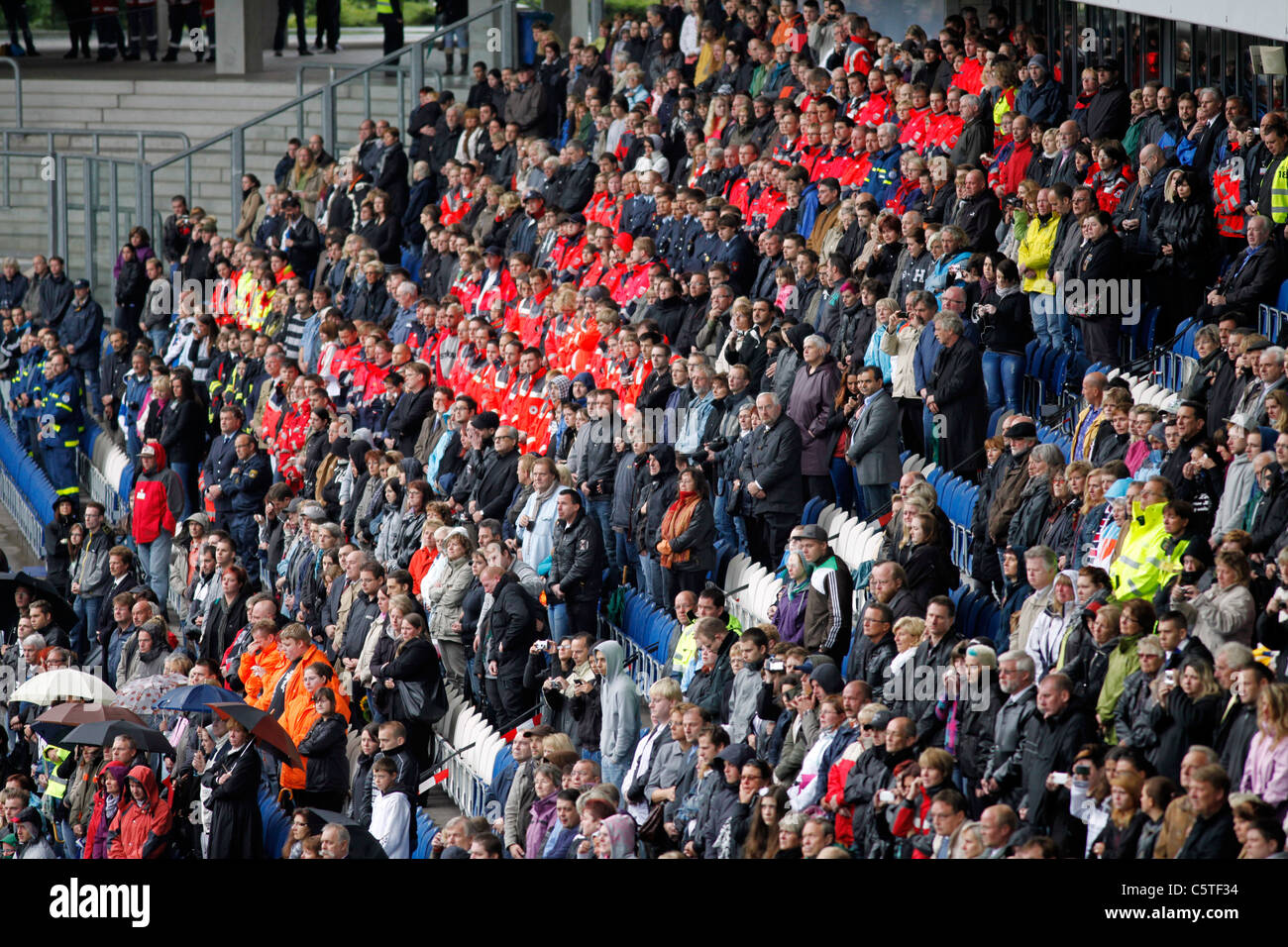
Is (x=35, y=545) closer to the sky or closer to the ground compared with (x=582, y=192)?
closer to the ground

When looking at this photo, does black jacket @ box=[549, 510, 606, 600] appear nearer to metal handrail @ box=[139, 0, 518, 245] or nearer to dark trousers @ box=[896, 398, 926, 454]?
dark trousers @ box=[896, 398, 926, 454]

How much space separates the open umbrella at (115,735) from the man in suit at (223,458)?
200 inches

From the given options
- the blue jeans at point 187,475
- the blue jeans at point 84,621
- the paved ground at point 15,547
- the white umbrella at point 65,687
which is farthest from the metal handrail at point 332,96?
the white umbrella at point 65,687

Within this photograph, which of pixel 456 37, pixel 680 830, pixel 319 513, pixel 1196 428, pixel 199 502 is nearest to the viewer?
pixel 680 830

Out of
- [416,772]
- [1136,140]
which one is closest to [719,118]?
[1136,140]

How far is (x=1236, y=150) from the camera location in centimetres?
1350

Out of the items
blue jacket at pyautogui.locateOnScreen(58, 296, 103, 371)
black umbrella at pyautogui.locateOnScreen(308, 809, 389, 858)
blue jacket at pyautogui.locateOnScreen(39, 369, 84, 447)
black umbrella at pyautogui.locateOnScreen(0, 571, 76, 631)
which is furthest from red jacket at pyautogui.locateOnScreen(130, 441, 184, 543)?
black umbrella at pyautogui.locateOnScreen(308, 809, 389, 858)

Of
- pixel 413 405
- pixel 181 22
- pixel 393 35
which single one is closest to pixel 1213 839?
pixel 413 405

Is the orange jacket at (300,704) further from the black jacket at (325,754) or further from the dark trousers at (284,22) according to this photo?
the dark trousers at (284,22)

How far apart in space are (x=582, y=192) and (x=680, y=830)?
10.6 meters

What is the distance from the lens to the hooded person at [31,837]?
1105cm

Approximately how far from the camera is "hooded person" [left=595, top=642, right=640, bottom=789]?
11234 millimetres

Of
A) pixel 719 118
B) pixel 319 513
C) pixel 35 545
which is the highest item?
pixel 719 118

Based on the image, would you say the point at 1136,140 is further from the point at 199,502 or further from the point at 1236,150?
the point at 199,502
